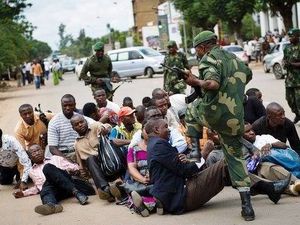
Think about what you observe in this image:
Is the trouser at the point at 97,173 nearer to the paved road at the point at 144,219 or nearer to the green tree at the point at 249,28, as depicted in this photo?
the paved road at the point at 144,219

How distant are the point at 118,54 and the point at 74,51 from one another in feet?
336

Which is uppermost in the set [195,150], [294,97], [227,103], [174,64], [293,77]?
[174,64]

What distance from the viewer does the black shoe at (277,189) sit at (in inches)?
240

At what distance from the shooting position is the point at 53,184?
721cm

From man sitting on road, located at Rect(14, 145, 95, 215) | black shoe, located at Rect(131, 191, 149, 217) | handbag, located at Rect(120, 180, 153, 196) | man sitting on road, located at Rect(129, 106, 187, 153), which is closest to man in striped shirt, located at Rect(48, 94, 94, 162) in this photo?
man sitting on road, located at Rect(14, 145, 95, 215)

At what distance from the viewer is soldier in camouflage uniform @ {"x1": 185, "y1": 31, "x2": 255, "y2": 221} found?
5.39 metres

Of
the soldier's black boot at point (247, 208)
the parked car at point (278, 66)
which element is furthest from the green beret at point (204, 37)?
the parked car at point (278, 66)

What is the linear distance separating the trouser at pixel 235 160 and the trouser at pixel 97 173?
74.3 inches

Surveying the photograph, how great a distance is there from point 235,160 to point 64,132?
3.36 meters

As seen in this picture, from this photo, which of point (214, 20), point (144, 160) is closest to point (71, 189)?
point (144, 160)

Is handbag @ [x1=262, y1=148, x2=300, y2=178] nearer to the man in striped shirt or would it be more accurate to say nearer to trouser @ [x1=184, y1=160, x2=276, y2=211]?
trouser @ [x1=184, y1=160, x2=276, y2=211]

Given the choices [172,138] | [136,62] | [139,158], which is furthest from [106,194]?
[136,62]

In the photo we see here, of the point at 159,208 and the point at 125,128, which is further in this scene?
the point at 125,128

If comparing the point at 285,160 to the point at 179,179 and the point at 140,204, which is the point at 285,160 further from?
the point at 140,204
